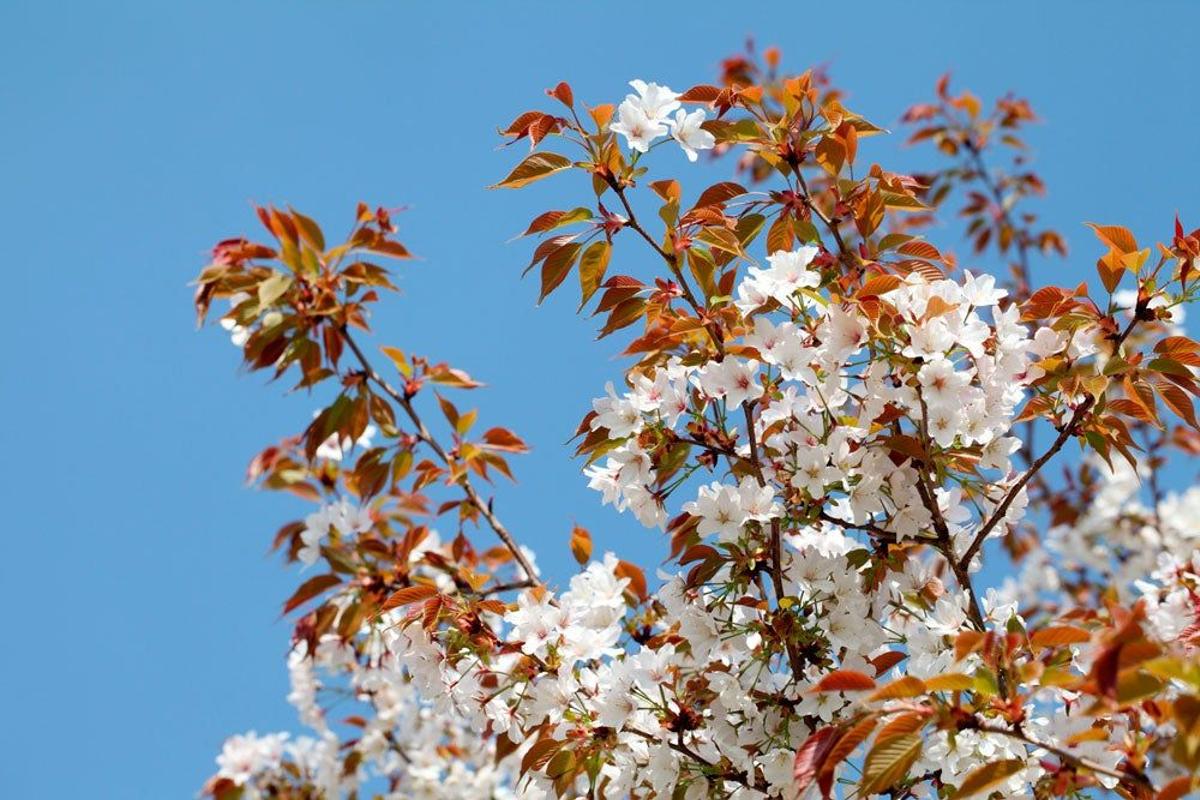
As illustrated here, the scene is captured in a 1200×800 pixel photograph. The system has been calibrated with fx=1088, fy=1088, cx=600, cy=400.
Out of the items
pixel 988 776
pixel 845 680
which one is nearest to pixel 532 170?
pixel 845 680

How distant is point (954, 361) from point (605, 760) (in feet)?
2.56

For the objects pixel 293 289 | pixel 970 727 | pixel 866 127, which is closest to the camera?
pixel 970 727

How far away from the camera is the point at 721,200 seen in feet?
5.80

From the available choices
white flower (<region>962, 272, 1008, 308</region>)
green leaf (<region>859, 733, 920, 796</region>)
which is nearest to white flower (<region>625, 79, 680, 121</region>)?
white flower (<region>962, 272, 1008, 308</region>)

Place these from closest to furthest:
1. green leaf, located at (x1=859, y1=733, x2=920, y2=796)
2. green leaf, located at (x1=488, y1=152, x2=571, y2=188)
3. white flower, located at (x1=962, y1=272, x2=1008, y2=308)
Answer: green leaf, located at (x1=859, y1=733, x2=920, y2=796) < white flower, located at (x1=962, y1=272, x2=1008, y2=308) < green leaf, located at (x1=488, y1=152, x2=571, y2=188)

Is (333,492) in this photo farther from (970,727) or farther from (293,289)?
(970,727)

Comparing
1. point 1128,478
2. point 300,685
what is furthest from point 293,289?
point 1128,478

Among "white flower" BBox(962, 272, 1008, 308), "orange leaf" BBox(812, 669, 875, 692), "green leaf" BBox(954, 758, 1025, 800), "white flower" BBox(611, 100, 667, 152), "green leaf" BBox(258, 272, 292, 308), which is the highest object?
"green leaf" BBox(258, 272, 292, 308)

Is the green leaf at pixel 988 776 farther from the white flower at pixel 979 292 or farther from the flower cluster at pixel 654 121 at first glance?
the flower cluster at pixel 654 121

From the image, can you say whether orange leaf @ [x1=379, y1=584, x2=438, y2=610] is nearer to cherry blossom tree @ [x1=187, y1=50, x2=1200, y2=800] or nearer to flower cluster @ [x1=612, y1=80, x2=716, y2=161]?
cherry blossom tree @ [x1=187, y1=50, x2=1200, y2=800]

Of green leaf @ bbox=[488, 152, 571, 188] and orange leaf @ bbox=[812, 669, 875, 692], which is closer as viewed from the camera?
orange leaf @ bbox=[812, 669, 875, 692]

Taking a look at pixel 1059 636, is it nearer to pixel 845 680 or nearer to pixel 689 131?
pixel 845 680

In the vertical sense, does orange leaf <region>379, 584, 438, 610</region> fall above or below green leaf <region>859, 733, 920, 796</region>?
above

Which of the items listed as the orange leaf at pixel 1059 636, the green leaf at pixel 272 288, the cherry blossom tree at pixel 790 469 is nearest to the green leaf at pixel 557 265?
the cherry blossom tree at pixel 790 469
